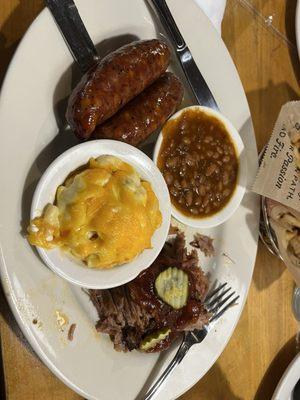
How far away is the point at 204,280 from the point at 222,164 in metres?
0.52

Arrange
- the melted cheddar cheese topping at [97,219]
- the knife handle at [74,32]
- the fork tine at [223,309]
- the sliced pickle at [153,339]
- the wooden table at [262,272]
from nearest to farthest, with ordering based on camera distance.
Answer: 1. the melted cheddar cheese topping at [97,219]
2. the knife handle at [74,32]
3. the sliced pickle at [153,339]
4. the fork tine at [223,309]
5. the wooden table at [262,272]

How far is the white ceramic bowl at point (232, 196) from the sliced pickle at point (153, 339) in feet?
1.52

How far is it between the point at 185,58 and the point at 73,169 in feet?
Answer: 2.49

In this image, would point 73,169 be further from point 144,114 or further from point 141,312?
point 141,312

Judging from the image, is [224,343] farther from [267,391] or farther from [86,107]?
[86,107]

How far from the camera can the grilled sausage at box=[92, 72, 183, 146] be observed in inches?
78.1

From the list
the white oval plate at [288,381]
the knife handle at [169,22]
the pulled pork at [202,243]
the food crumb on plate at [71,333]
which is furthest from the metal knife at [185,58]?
the white oval plate at [288,381]

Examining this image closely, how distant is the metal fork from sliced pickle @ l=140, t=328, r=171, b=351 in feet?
0.37

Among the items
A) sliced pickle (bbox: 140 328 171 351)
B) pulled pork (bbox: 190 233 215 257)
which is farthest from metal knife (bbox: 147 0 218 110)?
sliced pickle (bbox: 140 328 171 351)

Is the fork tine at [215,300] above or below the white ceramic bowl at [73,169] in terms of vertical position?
below

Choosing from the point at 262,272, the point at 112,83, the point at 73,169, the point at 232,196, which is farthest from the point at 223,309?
the point at 112,83

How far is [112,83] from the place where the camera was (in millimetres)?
1913

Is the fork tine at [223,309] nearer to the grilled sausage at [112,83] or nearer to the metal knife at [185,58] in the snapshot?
the metal knife at [185,58]

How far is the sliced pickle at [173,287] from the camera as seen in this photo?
219 cm
